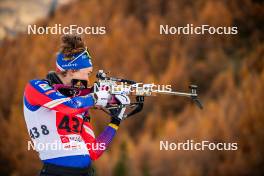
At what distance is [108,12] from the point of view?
21812 mm

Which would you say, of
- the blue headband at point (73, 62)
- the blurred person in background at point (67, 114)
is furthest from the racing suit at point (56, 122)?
the blue headband at point (73, 62)

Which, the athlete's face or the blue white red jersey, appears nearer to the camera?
the blue white red jersey

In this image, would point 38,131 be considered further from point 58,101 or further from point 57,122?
point 58,101

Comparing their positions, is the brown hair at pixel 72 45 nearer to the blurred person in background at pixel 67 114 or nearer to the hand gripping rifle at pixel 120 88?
the blurred person in background at pixel 67 114

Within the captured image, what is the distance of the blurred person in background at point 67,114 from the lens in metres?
3.35

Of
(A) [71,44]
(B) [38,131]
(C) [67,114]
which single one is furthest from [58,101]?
(A) [71,44]

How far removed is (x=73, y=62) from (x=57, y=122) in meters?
0.41

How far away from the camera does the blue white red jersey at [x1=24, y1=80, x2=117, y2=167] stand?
333 centimetres

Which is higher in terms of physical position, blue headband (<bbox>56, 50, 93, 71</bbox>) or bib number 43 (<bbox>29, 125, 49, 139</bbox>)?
blue headband (<bbox>56, 50, 93, 71</bbox>)

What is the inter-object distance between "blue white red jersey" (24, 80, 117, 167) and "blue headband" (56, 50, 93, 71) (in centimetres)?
18

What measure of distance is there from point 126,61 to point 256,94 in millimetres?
5111

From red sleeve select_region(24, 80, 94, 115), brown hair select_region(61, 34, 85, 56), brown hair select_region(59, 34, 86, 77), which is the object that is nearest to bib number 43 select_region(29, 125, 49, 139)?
red sleeve select_region(24, 80, 94, 115)

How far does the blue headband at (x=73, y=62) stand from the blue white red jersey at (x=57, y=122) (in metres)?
0.18

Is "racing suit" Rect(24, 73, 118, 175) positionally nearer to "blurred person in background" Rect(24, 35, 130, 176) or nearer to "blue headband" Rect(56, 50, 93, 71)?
"blurred person in background" Rect(24, 35, 130, 176)
